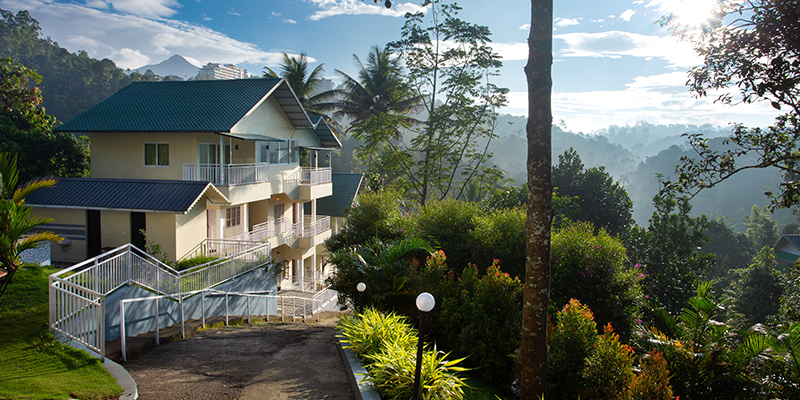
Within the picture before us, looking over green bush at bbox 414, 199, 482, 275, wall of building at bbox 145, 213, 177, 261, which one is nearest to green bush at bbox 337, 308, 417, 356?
green bush at bbox 414, 199, 482, 275

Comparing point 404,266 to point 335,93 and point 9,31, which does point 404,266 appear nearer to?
point 335,93

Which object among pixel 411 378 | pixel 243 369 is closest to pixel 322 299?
pixel 243 369

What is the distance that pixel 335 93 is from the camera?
35094mm

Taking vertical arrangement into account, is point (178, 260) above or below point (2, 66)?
below

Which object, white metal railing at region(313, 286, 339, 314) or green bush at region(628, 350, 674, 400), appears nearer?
green bush at region(628, 350, 674, 400)

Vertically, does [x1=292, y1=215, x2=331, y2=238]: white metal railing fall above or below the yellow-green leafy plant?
below

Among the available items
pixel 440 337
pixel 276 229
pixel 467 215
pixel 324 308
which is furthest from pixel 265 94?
pixel 440 337

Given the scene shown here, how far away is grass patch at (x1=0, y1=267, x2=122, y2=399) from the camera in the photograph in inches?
211

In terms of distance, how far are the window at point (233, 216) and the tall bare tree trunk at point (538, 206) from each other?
1712 centimetres

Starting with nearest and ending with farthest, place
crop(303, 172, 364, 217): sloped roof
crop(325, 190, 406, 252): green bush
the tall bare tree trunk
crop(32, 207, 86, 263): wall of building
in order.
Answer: the tall bare tree trunk → crop(32, 207, 86, 263): wall of building → crop(325, 190, 406, 252): green bush → crop(303, 172, 364, 217): sloped roof

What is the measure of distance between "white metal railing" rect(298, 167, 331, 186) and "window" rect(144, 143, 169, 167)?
771cm

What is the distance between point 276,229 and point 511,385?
17.2m

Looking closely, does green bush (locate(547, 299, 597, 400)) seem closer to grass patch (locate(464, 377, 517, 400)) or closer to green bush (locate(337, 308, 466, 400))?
grass patch (locate(464, 377, 517, 400))

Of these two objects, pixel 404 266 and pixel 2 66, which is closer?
pixel 404 266
